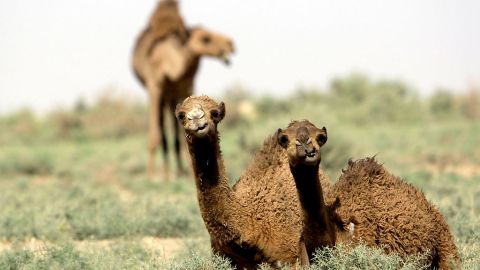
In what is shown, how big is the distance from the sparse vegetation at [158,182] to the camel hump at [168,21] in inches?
113

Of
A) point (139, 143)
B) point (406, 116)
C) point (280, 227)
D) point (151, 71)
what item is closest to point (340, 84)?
point (406, 116)

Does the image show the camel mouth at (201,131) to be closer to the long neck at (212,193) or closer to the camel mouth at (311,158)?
the long neck at (212,193)

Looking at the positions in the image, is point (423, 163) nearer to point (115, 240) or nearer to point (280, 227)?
point (115, 240)

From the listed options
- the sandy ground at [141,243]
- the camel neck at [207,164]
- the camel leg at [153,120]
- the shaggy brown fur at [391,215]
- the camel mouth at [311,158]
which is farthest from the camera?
the camel leg at [153,120]

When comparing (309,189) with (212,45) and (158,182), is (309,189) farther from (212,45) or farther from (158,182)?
(212,45)

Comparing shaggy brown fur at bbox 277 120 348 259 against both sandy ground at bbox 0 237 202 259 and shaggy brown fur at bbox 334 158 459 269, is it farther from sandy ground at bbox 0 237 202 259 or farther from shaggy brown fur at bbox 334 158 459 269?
sandy ground at bbox 0 237 202 259

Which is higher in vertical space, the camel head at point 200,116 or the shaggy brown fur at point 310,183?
the camel head at point 200,116

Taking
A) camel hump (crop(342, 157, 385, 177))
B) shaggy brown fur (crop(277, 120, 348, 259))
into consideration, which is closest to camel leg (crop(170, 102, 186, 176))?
camel hump (crop(342, 157, 385, 177))

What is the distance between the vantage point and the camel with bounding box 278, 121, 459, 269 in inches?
256

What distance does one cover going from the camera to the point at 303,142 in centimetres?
627

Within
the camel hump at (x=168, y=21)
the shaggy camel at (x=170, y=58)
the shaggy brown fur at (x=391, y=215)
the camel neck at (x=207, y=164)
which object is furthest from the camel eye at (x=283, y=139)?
the camel hump at (x=168, y=21)

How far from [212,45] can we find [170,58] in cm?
85

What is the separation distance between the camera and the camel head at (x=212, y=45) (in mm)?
17906

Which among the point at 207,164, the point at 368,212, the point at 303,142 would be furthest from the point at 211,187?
the point at 368,212
